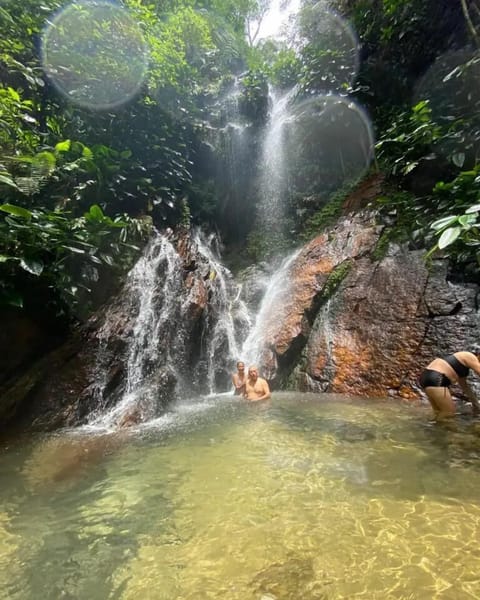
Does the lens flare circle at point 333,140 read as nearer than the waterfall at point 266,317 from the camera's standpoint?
No

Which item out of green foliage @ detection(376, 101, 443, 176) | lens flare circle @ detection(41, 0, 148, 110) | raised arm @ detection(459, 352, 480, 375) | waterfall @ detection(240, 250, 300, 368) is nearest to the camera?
raised arm @ detection(459, 352, 480, 375)

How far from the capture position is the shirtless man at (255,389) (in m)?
6.18

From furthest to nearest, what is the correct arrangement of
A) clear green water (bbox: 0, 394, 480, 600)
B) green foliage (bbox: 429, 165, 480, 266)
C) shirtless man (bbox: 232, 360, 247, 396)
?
1. shirtless man (bbox: 232, 360, 247, 396)
2. green foliage (bbox: 429, 165, 480, 266)
3. clear green water (bbox: 0, 394, 480, 600)

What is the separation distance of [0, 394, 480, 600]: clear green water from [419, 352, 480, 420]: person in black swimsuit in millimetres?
277

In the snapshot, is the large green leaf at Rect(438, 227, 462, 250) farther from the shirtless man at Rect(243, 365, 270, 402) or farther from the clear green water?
the shirtless man at Rect(243, 365, 270, 402)

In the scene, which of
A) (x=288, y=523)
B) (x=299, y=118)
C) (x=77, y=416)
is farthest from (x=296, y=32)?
(x=288, y=523)

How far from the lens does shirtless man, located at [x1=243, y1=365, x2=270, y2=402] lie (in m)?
6.18

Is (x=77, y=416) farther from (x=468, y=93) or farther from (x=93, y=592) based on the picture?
(x=468, y=93)

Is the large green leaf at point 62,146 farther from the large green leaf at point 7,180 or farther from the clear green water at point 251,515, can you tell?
the clear green water at point 251,515

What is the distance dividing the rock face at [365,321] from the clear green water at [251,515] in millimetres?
1868

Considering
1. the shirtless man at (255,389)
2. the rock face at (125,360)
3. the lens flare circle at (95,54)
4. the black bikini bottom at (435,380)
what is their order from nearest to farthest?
the black bikini bottom at (435,380), the rock face at (125,360), the shirtless man at (255,389), the lens flare circle at (95,54)

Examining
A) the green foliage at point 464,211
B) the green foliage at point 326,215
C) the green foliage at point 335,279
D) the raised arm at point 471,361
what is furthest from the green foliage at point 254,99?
the raised arm at point 471,361

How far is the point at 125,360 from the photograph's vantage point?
6422mm

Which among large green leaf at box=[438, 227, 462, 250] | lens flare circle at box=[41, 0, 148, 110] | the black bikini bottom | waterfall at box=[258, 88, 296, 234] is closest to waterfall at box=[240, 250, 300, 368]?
waterfall at box=[258, 88, 296, 234]
